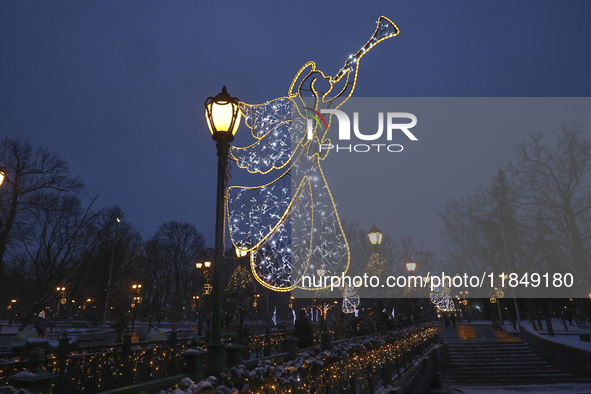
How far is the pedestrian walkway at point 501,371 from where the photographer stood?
1605 centimetres

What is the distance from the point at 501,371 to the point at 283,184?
16.8 metres

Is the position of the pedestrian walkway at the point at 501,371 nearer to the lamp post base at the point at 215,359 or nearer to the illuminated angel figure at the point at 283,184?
the illuminated angel figure at the point at 283,184

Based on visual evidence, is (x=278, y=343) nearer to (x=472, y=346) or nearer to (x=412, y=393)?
(x=412, y=393)

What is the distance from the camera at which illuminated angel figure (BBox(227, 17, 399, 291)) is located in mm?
9664

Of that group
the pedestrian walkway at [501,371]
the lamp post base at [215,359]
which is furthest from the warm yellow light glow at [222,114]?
the pedestrian walkway at [501,371]

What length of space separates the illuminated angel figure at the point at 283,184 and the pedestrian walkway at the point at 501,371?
11399mm

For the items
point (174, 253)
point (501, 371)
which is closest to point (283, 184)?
point (501, 371)

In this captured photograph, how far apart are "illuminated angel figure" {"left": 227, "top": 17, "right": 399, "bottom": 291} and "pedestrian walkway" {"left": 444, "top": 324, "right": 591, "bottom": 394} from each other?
11399 millimetres

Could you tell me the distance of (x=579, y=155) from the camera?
61.8ft

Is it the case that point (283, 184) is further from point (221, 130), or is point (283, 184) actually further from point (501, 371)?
point (501, 371)

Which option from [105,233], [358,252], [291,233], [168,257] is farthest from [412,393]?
[168,257]

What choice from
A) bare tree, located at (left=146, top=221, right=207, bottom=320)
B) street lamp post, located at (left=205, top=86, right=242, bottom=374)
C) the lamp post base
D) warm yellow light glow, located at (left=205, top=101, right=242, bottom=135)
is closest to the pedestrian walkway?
the lamp post base

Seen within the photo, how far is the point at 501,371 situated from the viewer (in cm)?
1922

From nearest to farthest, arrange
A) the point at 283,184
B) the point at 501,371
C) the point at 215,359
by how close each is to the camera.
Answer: the point at 215,359 < the point at 283,184 < the point at 501,371
